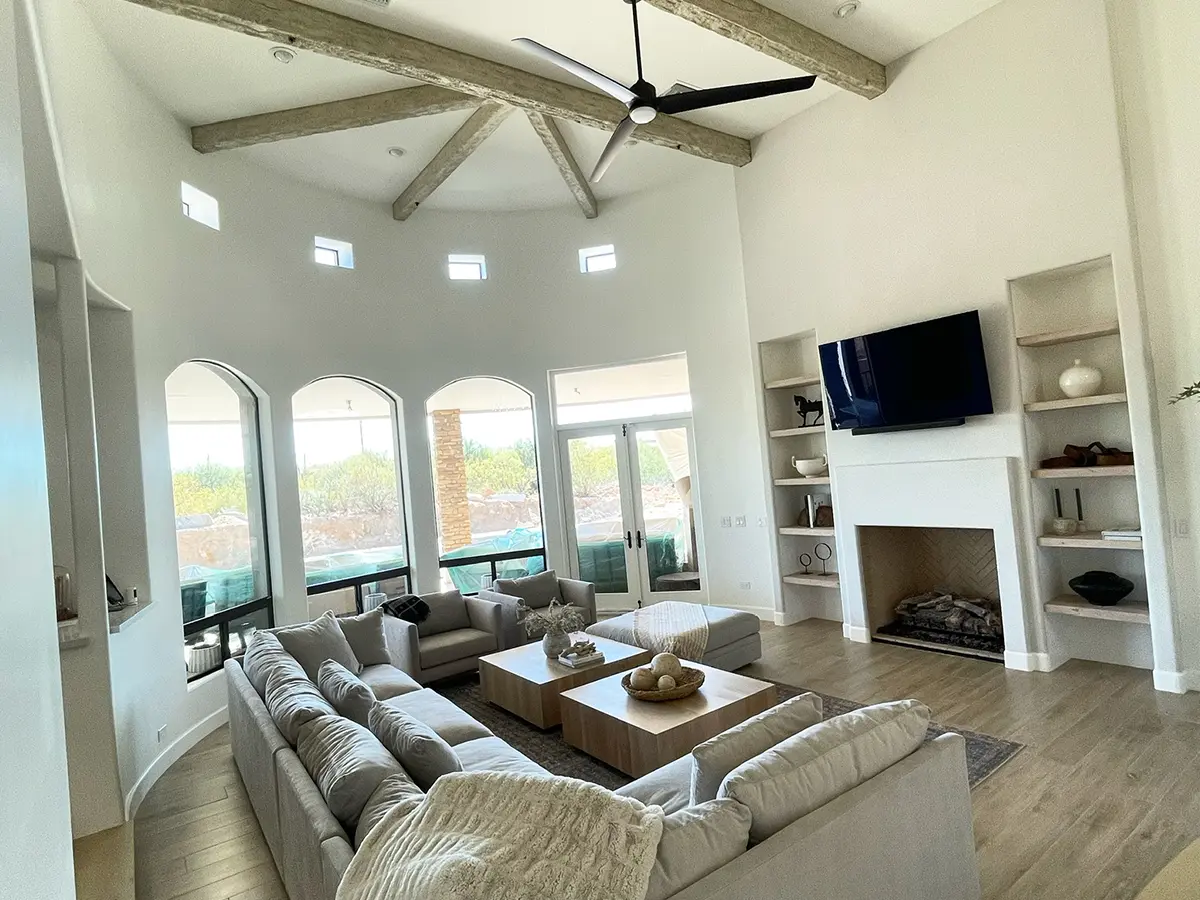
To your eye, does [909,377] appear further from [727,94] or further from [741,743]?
[741,743]

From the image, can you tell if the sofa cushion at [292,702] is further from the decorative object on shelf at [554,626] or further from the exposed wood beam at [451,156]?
the exposed wood beam at [451,156]

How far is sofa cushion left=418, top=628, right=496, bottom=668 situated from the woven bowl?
209cm

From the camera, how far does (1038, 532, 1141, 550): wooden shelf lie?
4.46 m

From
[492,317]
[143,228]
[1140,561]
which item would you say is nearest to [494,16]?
[143,228]

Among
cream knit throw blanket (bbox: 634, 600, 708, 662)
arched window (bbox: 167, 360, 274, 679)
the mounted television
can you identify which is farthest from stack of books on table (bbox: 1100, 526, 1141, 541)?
arched window (bbox: 167, 360, 274, 679)

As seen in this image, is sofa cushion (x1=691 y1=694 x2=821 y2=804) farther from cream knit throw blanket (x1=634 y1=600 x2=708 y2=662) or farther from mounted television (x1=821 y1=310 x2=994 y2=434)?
mounted television (x1=821 y1=310 x2=994 y2=434)

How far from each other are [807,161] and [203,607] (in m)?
6.33

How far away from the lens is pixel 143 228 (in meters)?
4.69

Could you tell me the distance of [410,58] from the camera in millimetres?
4426

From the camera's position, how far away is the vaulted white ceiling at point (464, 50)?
4.34 meters

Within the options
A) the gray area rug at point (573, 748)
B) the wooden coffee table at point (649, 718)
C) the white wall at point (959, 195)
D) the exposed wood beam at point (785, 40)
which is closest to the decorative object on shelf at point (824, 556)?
the white wall at point (959, 195)

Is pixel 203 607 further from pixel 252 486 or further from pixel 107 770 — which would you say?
pixel 107 770

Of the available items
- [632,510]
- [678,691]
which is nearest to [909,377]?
[678,691]

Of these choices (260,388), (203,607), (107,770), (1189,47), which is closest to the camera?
(107,770)
